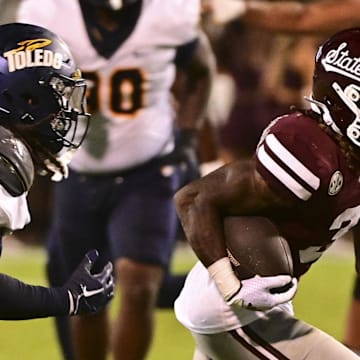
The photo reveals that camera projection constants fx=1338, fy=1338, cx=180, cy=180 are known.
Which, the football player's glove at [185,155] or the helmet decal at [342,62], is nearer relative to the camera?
the helmet decal at [342,62]

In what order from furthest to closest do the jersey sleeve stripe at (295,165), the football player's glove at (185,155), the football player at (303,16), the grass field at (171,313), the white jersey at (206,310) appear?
the football player at (303,16), the grass field at (171,313), the football player's glove at (185,155), the white jersey at (206,310), the jersey sleeve stripe at (295,165)

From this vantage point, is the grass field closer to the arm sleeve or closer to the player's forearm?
the player's forearm

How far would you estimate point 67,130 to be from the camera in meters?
2.51

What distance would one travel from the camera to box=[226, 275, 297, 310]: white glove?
7.86 feet

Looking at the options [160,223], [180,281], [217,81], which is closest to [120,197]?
[160,223]

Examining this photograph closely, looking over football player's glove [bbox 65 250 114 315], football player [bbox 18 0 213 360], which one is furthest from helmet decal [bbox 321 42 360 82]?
Answer: football player [bbox 18 0 213 360]

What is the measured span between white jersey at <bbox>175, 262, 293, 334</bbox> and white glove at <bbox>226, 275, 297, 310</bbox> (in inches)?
4.1

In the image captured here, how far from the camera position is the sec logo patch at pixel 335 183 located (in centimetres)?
241

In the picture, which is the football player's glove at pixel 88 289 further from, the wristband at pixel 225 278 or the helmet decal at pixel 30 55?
the helmet decal at pixel 30 55

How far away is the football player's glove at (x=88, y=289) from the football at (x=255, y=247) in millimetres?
242

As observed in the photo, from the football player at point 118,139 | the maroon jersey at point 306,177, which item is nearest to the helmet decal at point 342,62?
the maroon jersey at point 306,177

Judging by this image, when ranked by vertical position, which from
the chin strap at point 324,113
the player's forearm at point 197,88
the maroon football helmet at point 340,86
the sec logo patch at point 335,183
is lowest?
the player's forearm at point 197,88

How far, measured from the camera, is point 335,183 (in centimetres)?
242

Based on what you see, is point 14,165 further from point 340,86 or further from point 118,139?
point 118,139
